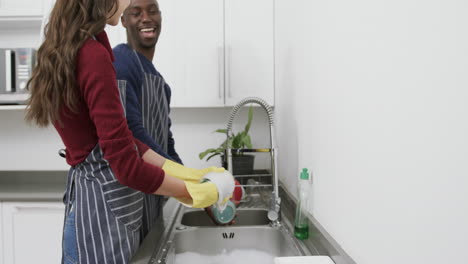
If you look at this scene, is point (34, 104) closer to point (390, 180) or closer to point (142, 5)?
point (142, 5)

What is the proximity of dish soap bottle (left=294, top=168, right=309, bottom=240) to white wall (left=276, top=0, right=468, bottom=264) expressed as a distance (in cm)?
4

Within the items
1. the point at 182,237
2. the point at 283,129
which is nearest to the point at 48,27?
the point at 182,237

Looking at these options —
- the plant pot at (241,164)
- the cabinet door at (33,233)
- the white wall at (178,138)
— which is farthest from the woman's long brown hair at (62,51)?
the white wall at (178,138)

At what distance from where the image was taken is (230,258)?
1.32 meters

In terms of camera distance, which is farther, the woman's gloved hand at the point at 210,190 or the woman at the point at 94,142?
the woman's gloved hand at the point at 210,190

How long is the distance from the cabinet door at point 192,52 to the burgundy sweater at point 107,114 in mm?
1191

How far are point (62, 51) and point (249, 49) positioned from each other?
4.60 ft

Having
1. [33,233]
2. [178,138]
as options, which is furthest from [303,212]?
[33,233]

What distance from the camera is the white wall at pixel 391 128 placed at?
1.60 feet

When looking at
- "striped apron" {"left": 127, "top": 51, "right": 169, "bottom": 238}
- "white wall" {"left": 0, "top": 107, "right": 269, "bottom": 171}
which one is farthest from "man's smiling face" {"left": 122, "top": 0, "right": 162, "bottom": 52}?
"white wall" {"left": 0, "top": 107, "right": 269, "bottom": 171}

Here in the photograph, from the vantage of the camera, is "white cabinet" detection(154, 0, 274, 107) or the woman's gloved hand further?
"white cabinet" detection(154, 0, 274, 107)

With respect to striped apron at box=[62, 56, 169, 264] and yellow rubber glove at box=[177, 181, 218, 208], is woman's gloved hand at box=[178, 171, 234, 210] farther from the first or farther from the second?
striped apron at box=[62, 56, 169, 264]

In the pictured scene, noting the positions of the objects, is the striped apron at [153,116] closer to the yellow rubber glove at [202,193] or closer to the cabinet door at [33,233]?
the yellow rubber glove at [202,193]

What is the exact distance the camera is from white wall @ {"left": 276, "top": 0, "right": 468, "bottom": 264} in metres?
0.49
